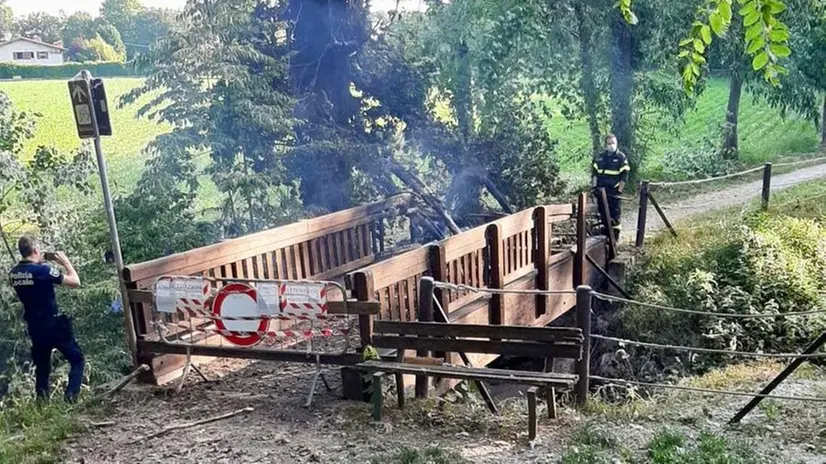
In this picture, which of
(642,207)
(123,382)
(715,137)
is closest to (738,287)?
(642,207)

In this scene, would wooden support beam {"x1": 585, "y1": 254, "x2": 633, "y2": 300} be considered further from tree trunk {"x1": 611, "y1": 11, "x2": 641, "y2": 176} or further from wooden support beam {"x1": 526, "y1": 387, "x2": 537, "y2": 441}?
tree trunk {"x1": 611, "y1": 11, "x2": 641, "y2": 176}

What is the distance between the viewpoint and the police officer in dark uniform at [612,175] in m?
10.6

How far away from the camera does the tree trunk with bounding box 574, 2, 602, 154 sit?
571 inches

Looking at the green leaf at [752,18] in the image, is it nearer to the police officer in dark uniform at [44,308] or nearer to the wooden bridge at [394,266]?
→ the wooden bridge at [394,266]

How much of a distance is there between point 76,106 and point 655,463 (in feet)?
16.7

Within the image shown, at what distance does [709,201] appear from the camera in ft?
48.3

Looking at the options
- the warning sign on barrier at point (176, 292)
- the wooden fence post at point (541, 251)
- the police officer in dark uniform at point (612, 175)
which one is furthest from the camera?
the police officer in dark uniform at point (612, 175)

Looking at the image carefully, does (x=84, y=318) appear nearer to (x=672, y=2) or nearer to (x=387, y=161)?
(x=387, y=161)

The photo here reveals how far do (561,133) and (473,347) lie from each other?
20.4 metres

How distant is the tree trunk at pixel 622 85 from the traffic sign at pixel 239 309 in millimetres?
11491

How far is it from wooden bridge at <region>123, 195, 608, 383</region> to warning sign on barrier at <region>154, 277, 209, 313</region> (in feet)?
0.40

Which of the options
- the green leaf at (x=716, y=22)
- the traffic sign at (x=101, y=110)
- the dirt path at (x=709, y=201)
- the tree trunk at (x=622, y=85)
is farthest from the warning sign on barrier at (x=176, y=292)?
the tree trunk at (x=622, y=85)

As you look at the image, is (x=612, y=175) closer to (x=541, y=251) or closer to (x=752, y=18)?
(x=541, y=251)

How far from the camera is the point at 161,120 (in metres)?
9.84
